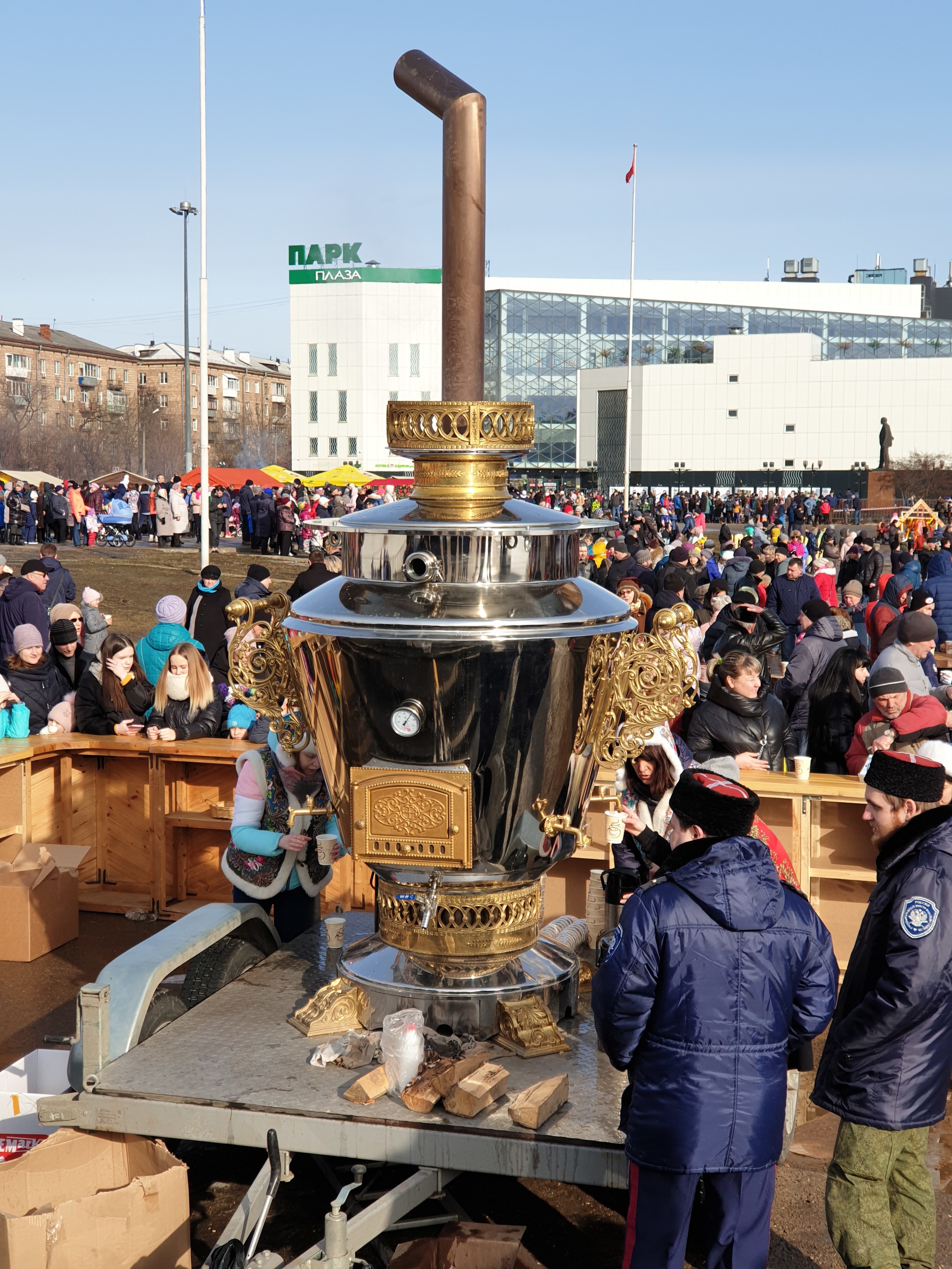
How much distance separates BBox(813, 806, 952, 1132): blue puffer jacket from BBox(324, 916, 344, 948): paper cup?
224cm

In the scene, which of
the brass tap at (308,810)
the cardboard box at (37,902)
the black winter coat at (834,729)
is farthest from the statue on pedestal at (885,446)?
the brass tap at (308,810)

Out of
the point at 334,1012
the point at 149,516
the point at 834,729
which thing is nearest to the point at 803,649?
the point at 834,729

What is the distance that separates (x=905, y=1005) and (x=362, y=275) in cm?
6600

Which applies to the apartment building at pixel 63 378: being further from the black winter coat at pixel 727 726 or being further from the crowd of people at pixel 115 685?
the black winter coat at pixel 727 726

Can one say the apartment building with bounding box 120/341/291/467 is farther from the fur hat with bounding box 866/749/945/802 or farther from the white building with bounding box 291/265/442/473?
the fur hat with bounding box 866/749/945/802

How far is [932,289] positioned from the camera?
9969cm

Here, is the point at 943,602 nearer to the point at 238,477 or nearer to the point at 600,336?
the point at 238,477

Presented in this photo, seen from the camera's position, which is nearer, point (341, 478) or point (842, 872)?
point (842, 872)

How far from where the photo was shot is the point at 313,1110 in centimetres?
376

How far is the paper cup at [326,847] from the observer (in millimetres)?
4957

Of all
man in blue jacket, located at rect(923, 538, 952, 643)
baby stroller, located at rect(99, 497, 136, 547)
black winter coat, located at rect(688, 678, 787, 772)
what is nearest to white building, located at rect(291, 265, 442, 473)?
baby stroller, located at rect(99, 497, 136, 547)

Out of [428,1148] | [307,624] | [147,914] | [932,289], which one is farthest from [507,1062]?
[932,289]

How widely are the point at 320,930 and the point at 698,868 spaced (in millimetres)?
2719

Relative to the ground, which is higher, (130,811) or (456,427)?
(456,427)
